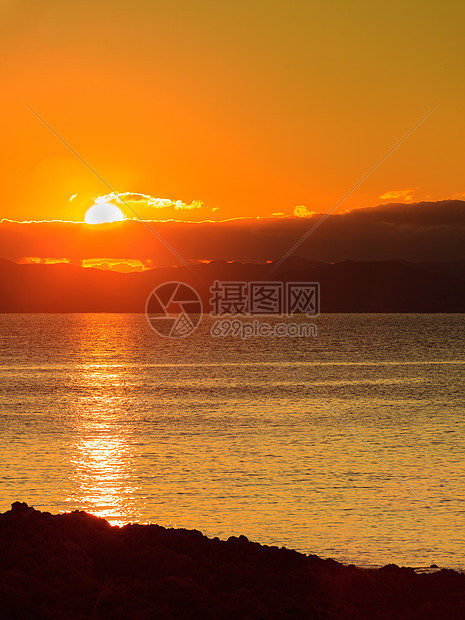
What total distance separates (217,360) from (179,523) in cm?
8367

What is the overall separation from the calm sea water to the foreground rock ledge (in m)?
3.10

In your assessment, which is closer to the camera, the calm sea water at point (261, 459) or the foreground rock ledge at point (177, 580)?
the foreground rock ledge at point (177, 580)

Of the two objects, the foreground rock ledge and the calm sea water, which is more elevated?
the foreground rock ledge

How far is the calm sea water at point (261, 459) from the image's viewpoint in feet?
65.9

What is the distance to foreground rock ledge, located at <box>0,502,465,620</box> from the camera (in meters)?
12.4

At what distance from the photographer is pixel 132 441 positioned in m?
35.0

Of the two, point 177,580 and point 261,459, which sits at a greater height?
point 177,580

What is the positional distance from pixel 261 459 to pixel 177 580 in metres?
16.2

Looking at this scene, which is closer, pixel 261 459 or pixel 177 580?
pixel 177 580

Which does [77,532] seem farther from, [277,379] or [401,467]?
[277,379]

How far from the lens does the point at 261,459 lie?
28875 mm

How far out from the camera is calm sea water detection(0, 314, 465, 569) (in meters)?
20.1

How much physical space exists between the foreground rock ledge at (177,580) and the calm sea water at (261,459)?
3.10m

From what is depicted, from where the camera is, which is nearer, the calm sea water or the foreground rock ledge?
the foreground rock ledge
